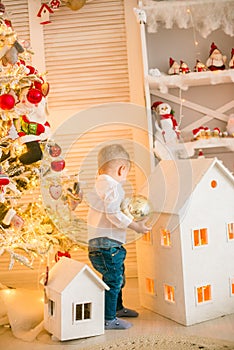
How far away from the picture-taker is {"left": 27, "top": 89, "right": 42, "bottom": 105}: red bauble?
2.04m

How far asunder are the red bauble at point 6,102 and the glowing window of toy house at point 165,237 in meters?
0.79

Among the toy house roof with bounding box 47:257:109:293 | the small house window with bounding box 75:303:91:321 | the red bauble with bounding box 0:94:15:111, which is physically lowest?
the small house window with bounding box 75:303:91:321

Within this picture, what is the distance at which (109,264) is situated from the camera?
2.07 meters

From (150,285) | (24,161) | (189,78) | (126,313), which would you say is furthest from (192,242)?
(189,78)

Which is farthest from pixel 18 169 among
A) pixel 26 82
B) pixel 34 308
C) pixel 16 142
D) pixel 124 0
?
pixel 124 0

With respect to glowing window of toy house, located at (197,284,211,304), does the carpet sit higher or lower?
lower

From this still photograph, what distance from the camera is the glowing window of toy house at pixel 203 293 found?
2.06 meters

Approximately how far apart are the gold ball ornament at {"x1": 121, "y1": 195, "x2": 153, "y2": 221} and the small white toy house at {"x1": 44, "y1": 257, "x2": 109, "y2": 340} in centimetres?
27

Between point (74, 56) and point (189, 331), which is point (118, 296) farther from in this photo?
point (74, 56)

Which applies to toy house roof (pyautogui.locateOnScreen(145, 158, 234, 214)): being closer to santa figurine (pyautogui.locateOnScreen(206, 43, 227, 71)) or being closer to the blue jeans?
the blue jeans

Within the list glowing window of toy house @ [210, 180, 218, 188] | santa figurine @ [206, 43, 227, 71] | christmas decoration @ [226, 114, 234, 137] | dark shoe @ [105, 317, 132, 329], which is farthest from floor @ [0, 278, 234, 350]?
santa figurine @ [206, 43, 227, 71]

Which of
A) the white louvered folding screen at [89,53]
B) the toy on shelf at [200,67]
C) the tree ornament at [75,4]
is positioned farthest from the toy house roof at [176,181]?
the tree ornament at [75,4]

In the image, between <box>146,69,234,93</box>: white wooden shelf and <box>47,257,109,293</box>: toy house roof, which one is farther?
<box>146,69,234,93</box>: white wooden shelf

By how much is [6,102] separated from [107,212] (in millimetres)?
574
